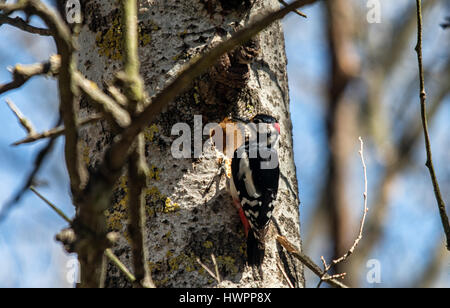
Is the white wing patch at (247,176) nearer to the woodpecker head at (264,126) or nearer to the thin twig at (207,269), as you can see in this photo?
the woodpecker head at (264,126)

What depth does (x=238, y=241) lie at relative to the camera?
7.42ft

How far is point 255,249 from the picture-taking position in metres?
2.24

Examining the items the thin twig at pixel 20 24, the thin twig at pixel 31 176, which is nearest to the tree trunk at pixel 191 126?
the thin twig at pixel 20 24

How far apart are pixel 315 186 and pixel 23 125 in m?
7.52

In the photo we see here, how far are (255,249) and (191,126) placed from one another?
1.87ft

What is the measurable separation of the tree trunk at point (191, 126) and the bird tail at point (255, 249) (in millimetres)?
28

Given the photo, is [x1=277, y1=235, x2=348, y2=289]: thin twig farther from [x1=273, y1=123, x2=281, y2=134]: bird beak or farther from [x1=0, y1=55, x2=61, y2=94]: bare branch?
[x1=0, y1=55, x2=61, y2=94]: bare branch

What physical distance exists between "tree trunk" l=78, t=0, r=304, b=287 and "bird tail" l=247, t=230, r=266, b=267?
28 mm

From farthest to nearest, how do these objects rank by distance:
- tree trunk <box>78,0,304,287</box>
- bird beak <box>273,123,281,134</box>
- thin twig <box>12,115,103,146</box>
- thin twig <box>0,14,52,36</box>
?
bird beak <box>273,123,281,134</box> < tree trunk <box>78,0,304,287</box> < thin twig <box>0,14,52,36</box> < thin twig <box>12,115,103,146</box>


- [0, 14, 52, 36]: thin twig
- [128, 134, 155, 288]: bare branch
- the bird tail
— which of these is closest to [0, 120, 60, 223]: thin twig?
[128, 134, 155, 288]: bare branch

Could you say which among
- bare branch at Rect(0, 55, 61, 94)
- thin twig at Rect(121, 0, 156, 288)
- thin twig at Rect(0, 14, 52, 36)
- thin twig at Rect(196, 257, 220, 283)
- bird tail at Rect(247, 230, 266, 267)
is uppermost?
thin twig at Rect(0, 14, 52, 36)

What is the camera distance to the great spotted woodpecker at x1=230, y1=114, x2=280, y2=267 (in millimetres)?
2284
